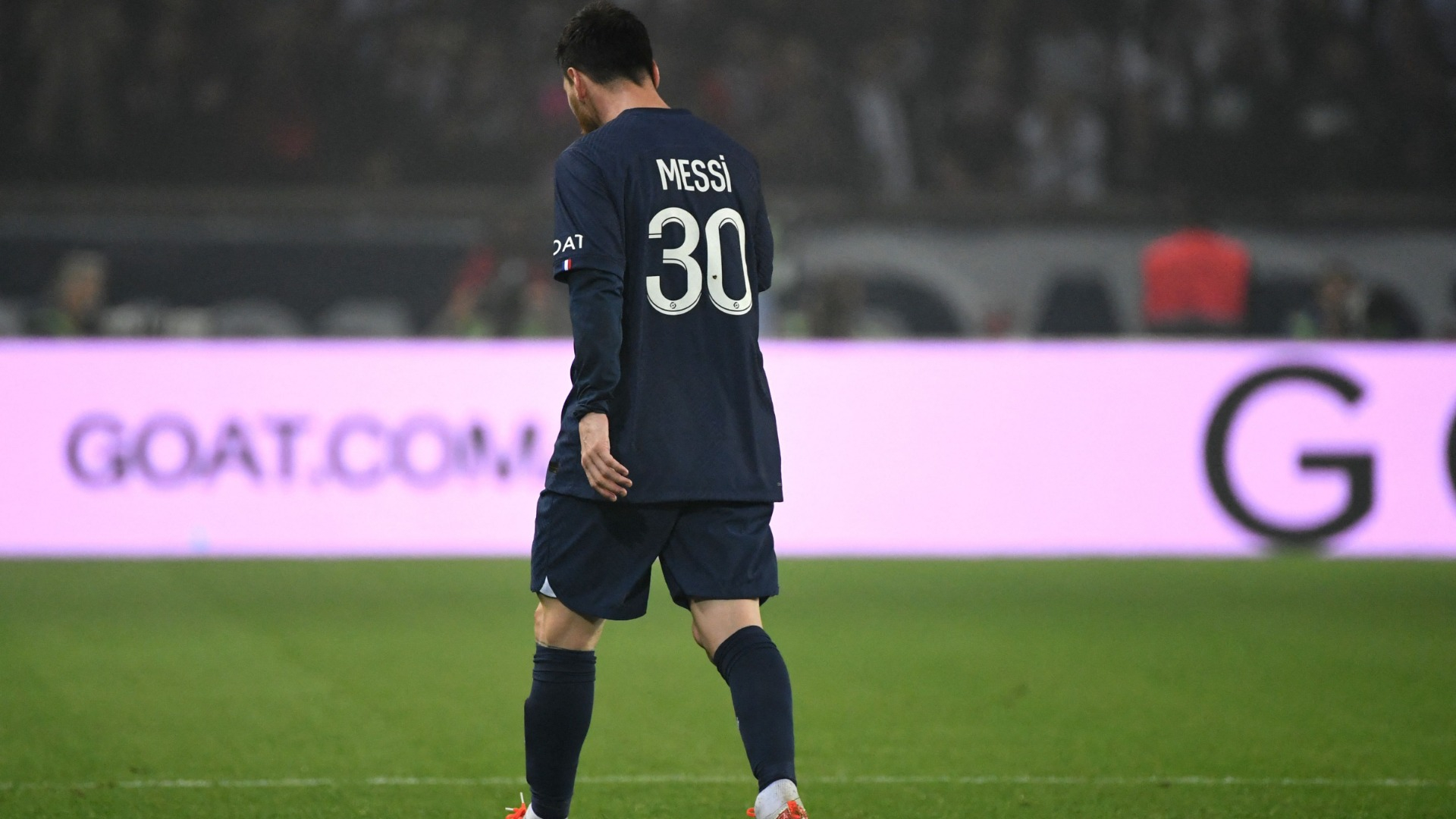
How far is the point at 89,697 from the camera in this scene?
5273 mm

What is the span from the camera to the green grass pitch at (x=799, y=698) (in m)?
4.02

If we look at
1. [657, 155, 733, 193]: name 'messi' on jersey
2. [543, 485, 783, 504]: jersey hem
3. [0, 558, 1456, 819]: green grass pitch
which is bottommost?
[0, 558, 1456, 819]: green grass pitch

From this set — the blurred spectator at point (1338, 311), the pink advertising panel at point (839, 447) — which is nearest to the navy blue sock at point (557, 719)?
the pink advertising panel at point (839, 447)

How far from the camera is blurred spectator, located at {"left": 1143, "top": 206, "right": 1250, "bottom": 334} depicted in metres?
10.6

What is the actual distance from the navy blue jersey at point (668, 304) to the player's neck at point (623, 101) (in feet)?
0.07

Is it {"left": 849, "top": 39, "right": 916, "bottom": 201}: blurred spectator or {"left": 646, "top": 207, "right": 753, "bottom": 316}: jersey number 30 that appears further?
{"left": 849, "top": 39, "right": 916, "bottom": 201}: blurred spectator

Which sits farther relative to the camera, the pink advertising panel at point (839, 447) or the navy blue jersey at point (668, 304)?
the pink advertising panel at point (839, 447)

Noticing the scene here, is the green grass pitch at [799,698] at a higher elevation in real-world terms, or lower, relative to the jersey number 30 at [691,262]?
lower

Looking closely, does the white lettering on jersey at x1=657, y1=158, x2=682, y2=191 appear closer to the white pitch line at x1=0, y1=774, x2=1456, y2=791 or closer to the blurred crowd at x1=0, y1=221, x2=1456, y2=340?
the white pitch line at x1=0, y1=774, x2=1456, y2=791

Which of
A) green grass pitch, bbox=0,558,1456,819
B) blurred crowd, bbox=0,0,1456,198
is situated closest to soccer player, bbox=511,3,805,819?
green grass pitch, bbox=0,558,1456,819

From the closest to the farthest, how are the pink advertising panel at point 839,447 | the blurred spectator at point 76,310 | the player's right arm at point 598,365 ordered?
the player's right arm at point 598,365 → the pink advertising panel at point 839,447 → the blurred spectator at point 76,310

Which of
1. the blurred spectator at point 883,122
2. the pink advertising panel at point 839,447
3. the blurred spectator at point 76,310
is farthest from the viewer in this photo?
the blurred spectator at point 883,122

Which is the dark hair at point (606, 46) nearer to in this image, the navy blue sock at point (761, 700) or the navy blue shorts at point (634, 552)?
the navy blue shorts at point (634, 552)

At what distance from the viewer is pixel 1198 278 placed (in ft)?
35.0
